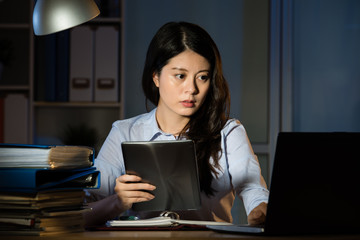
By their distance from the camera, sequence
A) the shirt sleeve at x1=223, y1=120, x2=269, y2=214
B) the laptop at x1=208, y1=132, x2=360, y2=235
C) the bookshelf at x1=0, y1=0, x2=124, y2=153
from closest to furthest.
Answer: the laptop at x1=208, y1=132, x2=360, y2=235
the shirt sleeve at x1=223, y1=120, x2=269, y2=214
the bookshelf at x1=0, y1=0, x2=124, y2=153

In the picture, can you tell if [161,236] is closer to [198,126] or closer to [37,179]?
[37,179]

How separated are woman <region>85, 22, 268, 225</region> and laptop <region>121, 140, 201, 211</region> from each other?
0.41 metres

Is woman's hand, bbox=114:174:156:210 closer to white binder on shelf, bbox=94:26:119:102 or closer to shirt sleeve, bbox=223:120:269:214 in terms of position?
shirt sleeve, bbox=223:120:269:214

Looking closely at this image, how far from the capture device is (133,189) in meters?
1.26

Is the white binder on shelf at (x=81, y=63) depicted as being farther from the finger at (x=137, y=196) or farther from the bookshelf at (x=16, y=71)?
the finger at (x=137, y=196)

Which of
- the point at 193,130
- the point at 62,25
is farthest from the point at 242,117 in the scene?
the point at 62,25

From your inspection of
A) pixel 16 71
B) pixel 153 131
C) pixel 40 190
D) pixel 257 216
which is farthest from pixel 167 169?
pixel 16 71

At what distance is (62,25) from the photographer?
1264 mm

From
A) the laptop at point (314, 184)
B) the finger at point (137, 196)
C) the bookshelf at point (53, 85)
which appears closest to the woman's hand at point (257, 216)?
the finger at point (137, 196)

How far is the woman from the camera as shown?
5.74ft

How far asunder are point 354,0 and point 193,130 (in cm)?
209

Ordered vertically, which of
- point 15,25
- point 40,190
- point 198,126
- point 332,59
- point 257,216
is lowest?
point 257,216

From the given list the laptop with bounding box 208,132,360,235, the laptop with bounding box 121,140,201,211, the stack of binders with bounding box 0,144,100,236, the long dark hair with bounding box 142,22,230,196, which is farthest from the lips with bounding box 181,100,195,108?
the laptop with bounding box 208,132,360,235

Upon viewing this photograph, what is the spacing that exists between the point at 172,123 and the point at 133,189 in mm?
673
